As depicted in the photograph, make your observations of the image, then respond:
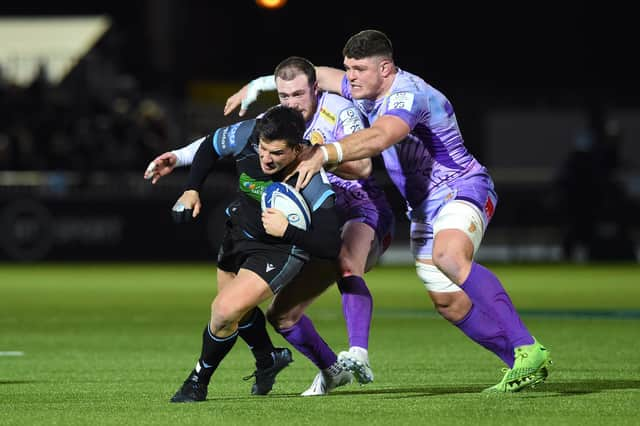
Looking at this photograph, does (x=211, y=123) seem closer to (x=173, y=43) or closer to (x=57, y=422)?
(x=173, y=43)

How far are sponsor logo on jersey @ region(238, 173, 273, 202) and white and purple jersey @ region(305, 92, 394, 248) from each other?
27.7 inches

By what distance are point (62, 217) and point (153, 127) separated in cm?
300

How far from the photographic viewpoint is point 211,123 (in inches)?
1052

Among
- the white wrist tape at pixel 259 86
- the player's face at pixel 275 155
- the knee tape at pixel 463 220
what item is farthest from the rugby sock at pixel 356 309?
the white wrist tape at pixel 259 86

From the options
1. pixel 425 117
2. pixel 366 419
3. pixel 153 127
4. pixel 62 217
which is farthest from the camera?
pixel 153 127

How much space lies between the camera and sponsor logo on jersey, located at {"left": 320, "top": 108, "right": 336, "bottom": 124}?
8.36 m

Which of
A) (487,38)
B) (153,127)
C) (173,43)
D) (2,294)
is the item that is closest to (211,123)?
Result: (153,127)

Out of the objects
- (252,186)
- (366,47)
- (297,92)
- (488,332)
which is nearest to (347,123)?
(297,92)

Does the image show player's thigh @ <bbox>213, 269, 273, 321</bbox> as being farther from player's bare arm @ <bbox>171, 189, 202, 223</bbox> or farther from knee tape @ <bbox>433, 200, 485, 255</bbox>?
knee tape @ <bbox>433, 200, 485, 255</bbox>

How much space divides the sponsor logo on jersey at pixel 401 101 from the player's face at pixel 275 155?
70 cm

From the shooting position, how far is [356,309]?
8.03 metres

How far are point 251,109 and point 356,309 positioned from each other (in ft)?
62.4

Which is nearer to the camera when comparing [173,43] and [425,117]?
[425,117]

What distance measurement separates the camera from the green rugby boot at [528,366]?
7656 mm
